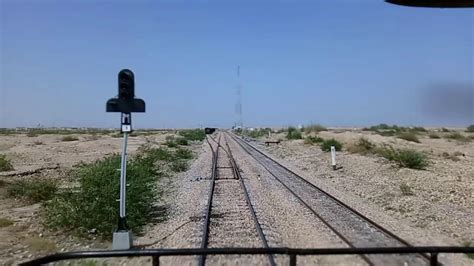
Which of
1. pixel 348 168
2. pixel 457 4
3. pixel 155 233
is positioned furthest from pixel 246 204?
pixel 348 168

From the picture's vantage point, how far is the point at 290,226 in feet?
39.5

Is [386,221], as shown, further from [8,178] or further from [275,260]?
[8,178]

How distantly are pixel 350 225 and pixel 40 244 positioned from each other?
7.13 meters

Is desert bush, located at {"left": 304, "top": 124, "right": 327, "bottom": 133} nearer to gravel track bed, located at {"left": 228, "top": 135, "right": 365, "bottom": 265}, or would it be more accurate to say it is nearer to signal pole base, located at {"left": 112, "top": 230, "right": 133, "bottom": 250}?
gravel track bed, located at {"left": 228, "top": 135, "right": 365, "bottom": 265}

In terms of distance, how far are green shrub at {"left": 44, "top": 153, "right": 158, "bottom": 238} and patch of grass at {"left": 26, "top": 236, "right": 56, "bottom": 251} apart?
2.58 ft

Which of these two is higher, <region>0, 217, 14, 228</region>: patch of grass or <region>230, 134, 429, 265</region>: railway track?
<region>230, 134, 429, 265</region>: railway track

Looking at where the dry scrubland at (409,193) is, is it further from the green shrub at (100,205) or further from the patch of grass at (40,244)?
the patch of grass at (40,244)

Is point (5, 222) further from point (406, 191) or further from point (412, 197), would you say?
point (406, 191)

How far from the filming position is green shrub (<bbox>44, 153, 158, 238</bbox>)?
477 inches

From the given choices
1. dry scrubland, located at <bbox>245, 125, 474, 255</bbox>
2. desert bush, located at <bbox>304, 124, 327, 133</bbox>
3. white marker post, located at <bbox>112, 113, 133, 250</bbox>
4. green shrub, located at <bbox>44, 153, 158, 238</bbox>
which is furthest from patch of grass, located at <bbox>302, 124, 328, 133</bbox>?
white marker post, located at <bbox>112, 113, 133, 250</bbox>

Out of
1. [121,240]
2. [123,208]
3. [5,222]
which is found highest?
[123,208]

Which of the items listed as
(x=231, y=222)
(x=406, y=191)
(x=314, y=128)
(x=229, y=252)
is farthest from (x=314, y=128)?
(x=229, y=252)

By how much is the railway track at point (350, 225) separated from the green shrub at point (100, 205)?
15.7 ft

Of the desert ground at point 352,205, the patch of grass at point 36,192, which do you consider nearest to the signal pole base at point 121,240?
the desert ground at point 352,205
